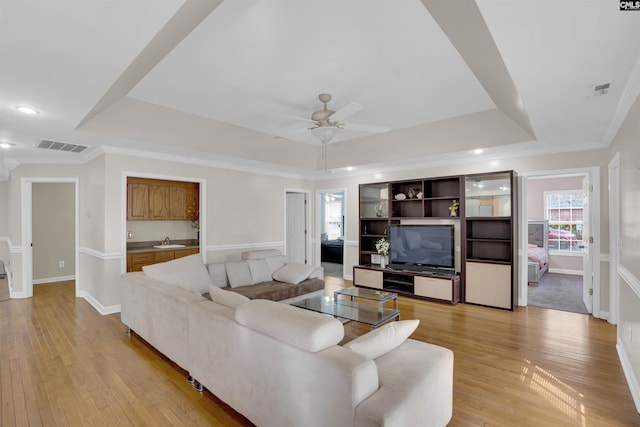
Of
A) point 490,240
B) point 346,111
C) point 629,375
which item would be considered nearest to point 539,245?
point 490,240

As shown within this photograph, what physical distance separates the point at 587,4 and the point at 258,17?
6.09 feet

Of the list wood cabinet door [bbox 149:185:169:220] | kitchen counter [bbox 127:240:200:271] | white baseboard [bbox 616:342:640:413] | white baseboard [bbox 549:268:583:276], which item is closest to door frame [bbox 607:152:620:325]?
white baseboard [bbox 616:342:640:413]

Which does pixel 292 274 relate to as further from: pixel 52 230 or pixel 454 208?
pixel 52 230

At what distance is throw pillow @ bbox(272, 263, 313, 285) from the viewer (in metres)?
4.60

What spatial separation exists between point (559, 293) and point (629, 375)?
346 centimetres

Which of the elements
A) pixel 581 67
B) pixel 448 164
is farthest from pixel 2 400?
pixel 448 164

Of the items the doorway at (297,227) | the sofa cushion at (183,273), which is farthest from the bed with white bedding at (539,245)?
the sofa cushion at (183,273)

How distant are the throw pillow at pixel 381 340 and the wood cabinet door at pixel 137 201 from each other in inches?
191

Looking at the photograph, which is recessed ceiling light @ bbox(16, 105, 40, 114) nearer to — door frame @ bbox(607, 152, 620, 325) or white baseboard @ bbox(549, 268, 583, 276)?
door frame @ bbox(607, 152, 620, 325)

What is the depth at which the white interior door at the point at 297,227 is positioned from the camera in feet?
24.5

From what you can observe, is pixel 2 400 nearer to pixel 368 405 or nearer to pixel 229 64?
pixel 368 405

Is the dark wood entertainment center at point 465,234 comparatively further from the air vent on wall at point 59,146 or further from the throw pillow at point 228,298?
the air vent on wall at point 59,146

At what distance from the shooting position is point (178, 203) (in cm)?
584

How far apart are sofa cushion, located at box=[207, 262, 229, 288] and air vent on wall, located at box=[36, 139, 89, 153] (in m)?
2.49
